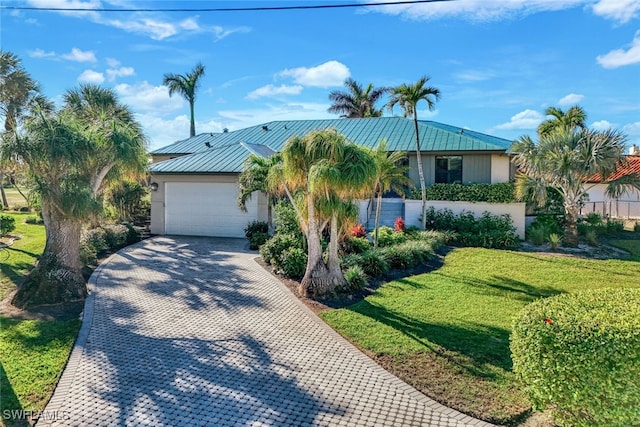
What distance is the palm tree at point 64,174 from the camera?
964cm

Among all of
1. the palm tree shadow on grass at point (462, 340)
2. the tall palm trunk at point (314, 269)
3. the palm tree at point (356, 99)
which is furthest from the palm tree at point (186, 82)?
the palm tree shadow on grass at point (462, 340)

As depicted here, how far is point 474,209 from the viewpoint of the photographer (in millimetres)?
18875

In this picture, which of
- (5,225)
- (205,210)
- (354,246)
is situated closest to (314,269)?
(354,246)

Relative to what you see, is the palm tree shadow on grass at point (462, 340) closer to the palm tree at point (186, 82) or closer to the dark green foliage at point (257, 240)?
the dark green foliage at point (257, 240)

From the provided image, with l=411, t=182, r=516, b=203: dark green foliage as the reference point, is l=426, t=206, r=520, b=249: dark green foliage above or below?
below

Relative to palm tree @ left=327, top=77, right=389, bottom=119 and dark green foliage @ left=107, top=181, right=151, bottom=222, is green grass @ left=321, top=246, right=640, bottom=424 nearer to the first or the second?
dark green foliage @ left=107, top=181, right=151, bottom=222

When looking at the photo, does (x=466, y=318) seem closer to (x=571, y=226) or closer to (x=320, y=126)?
(x=571, y=226)


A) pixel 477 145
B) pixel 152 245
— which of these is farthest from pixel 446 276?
pixel 152 245

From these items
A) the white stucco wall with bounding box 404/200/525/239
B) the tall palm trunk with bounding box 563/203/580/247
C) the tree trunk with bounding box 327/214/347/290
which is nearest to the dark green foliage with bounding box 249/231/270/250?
the tree trunk with bounding box 327/214/347/290

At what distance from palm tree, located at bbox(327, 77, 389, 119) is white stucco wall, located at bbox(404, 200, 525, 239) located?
19838 mm

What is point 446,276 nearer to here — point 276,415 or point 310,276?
point 310,276

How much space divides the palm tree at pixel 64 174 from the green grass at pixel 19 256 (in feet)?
Result: 5.14

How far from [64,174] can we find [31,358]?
517cm

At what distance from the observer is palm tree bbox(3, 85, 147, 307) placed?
9641 mm
